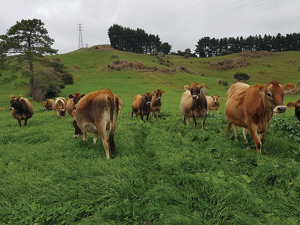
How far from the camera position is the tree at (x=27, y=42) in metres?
29.4

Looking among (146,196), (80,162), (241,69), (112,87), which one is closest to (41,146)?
(80,162)

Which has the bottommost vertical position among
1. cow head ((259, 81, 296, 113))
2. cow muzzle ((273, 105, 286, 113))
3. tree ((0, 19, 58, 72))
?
cow muzzle ((273, 105, 286, 113))

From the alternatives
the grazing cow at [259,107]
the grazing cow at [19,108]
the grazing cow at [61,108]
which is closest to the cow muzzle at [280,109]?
the grazing cow at [259,107]

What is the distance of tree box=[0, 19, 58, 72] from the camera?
29392 millimetres

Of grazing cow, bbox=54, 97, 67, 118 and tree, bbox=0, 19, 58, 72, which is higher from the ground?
tree, bbox=0, 19, 58, 72

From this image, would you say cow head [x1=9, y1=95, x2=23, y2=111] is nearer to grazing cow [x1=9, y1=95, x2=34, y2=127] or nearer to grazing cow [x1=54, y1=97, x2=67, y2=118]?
grazing cow [x1=9, y1=95, x2=34, y2=127]

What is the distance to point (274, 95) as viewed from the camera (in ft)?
18.2

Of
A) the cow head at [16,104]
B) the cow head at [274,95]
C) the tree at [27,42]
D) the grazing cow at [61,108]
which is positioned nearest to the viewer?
the cow head at [274,95]

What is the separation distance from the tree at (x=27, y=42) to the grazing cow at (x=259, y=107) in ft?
104

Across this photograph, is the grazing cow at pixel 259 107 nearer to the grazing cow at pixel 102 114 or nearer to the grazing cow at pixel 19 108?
the grazing cow at pixel 102 114

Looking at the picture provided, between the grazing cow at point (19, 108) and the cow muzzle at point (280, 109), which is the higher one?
the cow muzzle at point (280, 109)

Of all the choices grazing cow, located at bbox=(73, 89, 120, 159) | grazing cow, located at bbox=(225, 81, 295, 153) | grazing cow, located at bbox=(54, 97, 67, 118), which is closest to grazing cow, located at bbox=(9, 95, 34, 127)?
grazing cow, located at bbox=(54, 97, 67, 118)

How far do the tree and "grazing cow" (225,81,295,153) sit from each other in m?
31.7

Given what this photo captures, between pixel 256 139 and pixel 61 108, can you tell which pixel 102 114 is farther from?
pixel 61 108
